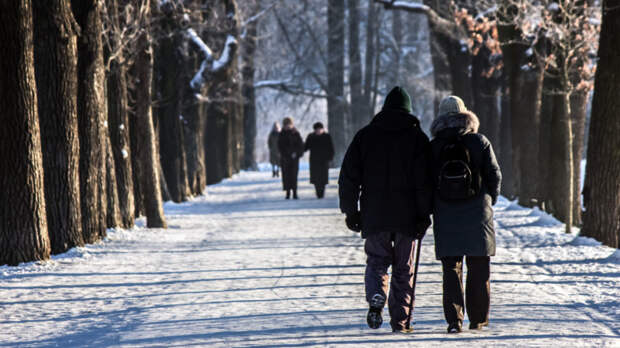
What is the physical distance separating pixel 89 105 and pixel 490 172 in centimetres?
778

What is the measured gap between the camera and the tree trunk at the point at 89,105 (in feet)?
41.5

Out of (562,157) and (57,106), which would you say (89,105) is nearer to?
(57,106)

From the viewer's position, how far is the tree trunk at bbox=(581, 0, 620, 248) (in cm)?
1107

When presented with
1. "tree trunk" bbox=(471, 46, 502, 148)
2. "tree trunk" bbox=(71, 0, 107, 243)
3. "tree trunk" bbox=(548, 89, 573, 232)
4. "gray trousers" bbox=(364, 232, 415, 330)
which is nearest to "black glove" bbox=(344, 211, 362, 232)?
"gray trousers" bbox=(364, 232, 415, 330)

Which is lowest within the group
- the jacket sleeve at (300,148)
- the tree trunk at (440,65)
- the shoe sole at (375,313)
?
the shoe sole at (375,313)

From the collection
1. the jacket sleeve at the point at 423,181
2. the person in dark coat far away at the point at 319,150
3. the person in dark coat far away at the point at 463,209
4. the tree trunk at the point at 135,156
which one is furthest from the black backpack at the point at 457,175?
the person in dark coat far away at the point at 319,150

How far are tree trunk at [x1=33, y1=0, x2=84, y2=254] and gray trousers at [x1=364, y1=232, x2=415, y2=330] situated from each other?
6155 mm

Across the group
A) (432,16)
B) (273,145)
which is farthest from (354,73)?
(432,16)

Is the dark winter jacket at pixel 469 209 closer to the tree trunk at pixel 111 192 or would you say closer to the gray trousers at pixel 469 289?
the gray trousers at pixel 469 289

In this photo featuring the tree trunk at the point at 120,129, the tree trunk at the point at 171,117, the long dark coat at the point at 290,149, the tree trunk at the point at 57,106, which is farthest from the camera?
the long dark coat at the point at 290,149

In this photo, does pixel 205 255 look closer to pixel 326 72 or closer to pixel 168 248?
pixel 168 248

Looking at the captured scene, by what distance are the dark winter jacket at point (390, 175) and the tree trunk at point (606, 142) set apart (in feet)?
17.3

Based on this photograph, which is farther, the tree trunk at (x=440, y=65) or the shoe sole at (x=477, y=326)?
the tree trunk at (x=440, y=65)

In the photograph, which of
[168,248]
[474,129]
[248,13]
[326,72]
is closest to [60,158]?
[168,248]
